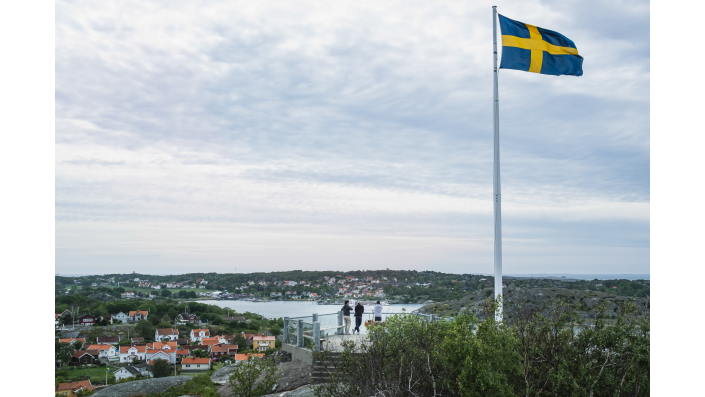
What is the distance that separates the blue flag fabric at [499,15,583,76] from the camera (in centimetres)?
1127

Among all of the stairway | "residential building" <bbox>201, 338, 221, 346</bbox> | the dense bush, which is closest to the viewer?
the dense bush

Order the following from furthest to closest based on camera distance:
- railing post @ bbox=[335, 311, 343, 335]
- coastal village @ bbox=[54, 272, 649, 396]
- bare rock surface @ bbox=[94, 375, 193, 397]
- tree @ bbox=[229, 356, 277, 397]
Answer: coastal village @ bbox=[54, 272, 649, 396] < railing post @ bbox=[335, 311, 343, 335] < bare rock surface @ bbox=[94, 375, 193, 397] < tree @ bbox=[229, 356, 277, 397]

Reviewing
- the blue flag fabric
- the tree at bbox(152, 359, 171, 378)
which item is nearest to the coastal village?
the tree at bbox(152, 359, 171, 378)

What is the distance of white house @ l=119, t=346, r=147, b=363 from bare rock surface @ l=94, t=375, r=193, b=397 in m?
31.1

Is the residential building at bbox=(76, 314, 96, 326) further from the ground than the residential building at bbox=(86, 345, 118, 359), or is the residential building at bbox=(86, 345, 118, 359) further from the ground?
the residential building at bbox=(86, 345, 118, 359)

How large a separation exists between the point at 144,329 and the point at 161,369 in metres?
27.2

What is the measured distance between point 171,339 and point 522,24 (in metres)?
54.7

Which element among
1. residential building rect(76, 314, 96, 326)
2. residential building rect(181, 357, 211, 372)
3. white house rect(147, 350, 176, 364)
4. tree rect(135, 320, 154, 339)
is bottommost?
tree rect(135, 320, 154, 339)

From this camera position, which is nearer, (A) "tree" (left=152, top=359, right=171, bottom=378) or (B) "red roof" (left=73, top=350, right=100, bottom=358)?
(A) "tree" (left=152, top=359, right=171, bottom=378)

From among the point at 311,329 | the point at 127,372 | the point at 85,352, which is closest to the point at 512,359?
the point at 311,329

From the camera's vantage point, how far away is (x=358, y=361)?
10016 millimetres

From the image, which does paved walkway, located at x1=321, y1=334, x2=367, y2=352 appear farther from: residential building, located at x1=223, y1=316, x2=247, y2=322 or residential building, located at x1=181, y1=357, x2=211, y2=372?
residential building, located at x1=223, y1=316, x2=247, y2=322
